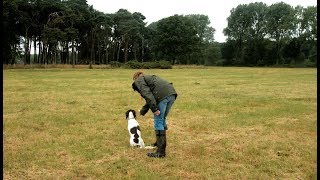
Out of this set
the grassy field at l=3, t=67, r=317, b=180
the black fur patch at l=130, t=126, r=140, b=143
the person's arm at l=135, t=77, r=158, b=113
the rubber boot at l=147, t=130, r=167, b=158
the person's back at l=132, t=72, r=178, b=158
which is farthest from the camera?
the black fur patch at l=130, t=126, r=140, b=143

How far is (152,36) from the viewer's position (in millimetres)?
90438

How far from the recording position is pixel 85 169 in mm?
7387

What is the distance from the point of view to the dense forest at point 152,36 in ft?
209

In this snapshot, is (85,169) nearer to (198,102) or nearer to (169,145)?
(169,145)

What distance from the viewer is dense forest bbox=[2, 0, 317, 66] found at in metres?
63.8

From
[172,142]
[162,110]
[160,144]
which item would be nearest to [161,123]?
[162,110]

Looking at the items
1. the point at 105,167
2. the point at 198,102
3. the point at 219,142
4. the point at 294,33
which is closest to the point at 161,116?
the point at 105,167

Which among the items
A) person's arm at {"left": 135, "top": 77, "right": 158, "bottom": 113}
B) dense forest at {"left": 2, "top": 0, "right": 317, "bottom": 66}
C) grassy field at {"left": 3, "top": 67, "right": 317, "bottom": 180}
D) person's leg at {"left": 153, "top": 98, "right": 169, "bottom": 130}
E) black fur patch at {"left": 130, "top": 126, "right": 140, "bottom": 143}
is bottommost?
grassy field at {"left": 3, "top": 67, "right": 317, "bottom": 180}

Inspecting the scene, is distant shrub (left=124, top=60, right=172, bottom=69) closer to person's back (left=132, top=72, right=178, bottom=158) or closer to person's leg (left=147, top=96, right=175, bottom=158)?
person's leg (left=147, top=96, right=175, bottom=158)

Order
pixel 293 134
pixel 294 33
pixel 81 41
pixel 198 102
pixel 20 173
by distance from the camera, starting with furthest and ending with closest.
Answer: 1. pixel 294 33
2. pixel 81 41
3. pixel 198 102
4. pixel 293 134
5. pixel 20 173

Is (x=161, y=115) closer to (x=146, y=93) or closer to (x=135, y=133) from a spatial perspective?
(x=146, y=93)

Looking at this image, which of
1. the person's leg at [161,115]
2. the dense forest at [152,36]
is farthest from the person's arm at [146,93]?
the dense forest at [152,36]

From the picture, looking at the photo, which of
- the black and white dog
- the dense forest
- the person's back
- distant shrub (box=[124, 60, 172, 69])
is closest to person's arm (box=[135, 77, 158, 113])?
the person's back

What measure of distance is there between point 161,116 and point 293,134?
4.81 metres
